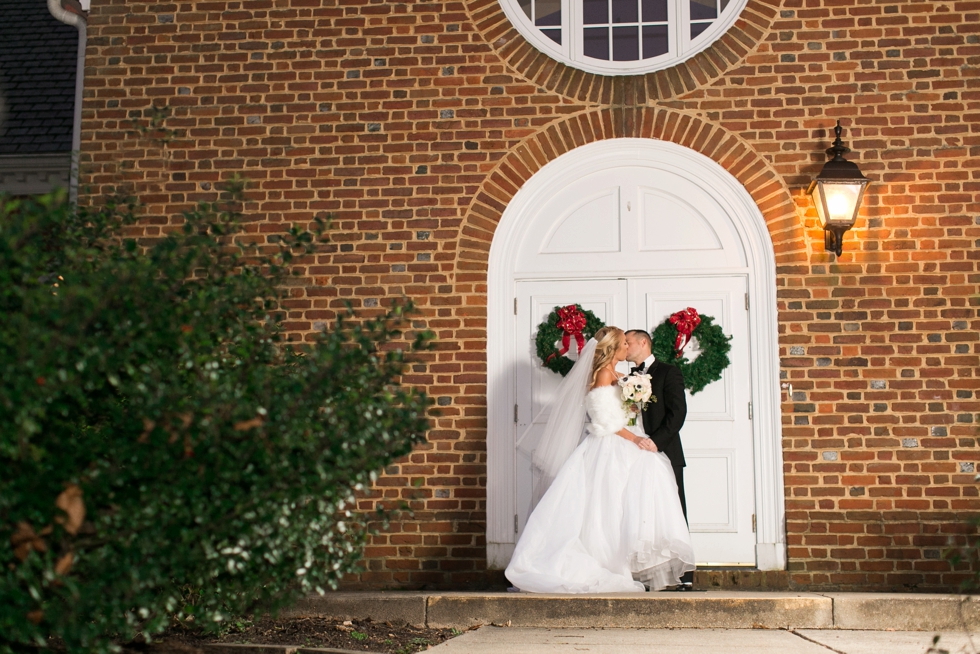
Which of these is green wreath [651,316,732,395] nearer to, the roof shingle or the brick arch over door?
the brick arch over door

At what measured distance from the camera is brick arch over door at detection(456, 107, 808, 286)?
729 centimetres

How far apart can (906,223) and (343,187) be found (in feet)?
14.1

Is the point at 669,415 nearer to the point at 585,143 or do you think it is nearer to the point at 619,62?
the point at 585,143

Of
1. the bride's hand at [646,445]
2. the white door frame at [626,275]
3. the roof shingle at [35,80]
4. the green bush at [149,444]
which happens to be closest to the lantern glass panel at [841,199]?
the white door frame at [626,275]

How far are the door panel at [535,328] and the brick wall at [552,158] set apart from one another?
340 mm

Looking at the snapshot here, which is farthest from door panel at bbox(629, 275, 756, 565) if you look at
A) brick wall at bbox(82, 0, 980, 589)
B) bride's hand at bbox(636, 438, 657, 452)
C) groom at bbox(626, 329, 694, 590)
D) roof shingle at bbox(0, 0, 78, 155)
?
roof shingle at bbox(0, 0, 78, 155)

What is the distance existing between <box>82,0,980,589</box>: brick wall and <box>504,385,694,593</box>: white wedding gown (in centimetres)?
75

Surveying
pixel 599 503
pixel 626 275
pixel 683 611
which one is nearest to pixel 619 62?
pixel 626 275

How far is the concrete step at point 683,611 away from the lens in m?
5.85

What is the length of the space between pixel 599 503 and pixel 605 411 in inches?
26.2

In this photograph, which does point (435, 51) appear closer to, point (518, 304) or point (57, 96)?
point (518, 304)

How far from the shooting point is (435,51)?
25.0 feet

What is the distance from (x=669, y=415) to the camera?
6.97 meters

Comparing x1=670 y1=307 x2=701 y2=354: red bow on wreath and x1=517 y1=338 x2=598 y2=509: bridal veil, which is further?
x1=670 y1=307 x2=701 y2=354: red bow on wreath
